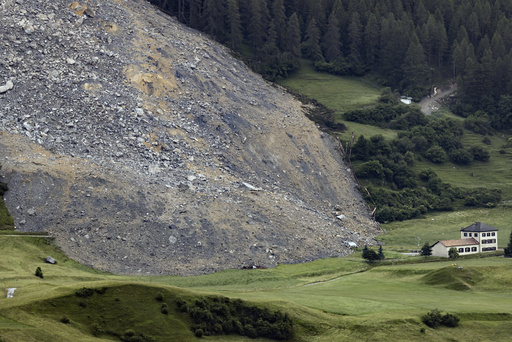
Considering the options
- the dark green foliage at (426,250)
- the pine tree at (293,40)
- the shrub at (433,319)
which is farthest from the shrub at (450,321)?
the pine tree at (293,40)

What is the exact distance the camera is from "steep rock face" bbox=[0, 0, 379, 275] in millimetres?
77750

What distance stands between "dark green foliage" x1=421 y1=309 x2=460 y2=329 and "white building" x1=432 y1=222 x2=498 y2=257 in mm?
26382

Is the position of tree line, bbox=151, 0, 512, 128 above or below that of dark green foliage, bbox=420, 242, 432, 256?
above

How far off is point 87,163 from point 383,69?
9106 centimetres

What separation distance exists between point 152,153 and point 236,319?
39095 millimetres

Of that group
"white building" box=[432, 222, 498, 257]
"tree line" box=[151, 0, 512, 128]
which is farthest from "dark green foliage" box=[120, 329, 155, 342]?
"tree line" box=[151, 0, 512, 128]

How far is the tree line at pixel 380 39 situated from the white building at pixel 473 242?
59.5 m

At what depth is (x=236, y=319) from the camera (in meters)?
55.7

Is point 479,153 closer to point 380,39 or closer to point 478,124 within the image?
point 478,124

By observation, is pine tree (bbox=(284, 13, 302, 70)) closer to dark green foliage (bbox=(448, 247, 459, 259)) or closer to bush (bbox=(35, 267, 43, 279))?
dark green foliage (bbox=(448, 247, 459, 259))

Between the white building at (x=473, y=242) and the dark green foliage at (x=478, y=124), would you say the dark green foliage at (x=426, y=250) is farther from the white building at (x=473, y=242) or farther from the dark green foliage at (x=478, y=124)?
the dark green foliage at (x=478, y=124)

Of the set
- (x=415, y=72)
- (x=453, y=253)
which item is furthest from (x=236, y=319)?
(x=415, y=72)

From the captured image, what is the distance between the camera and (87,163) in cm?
8369

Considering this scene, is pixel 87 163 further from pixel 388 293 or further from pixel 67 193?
pixel 388 293
